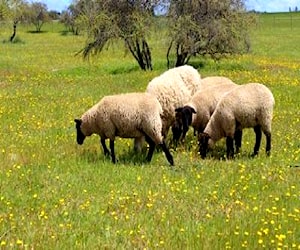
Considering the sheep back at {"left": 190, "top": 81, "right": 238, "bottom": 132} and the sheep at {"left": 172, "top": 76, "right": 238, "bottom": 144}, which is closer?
the sheep at {"left": 172, "top": 76, "right": 238, "bottom": 144}

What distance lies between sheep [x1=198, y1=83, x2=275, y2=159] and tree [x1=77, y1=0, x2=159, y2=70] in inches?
631

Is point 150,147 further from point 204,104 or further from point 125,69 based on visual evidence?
point 125,69

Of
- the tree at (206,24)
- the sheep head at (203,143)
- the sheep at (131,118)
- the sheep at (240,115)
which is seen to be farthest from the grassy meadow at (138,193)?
the tree at (206,24)

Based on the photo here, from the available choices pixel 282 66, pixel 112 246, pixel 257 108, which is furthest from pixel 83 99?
pixel 282 66

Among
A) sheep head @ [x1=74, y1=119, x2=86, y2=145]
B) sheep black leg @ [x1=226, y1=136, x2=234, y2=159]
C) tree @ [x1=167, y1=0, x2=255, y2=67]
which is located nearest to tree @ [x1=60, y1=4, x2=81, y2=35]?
tree @ [x1=167, y1=0, x2=255, y2=67]

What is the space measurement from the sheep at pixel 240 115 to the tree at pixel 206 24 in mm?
15689

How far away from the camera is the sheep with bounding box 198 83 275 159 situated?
10141 mm

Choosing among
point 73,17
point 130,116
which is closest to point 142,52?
point 130,116

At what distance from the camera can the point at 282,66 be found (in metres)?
29.6

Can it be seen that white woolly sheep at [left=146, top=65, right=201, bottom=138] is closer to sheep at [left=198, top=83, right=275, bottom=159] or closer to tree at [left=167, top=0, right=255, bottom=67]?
sheep at [left=198, top=83, right=275, bottom=159]

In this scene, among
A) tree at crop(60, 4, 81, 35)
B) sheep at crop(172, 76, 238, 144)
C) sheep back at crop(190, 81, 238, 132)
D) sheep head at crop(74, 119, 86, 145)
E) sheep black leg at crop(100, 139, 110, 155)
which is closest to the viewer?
sheep black leg at crop(100, 139, 110, 155)

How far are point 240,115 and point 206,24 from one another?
16.6m

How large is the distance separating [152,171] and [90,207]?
2063 millimetres

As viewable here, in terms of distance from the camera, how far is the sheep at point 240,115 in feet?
33.3
